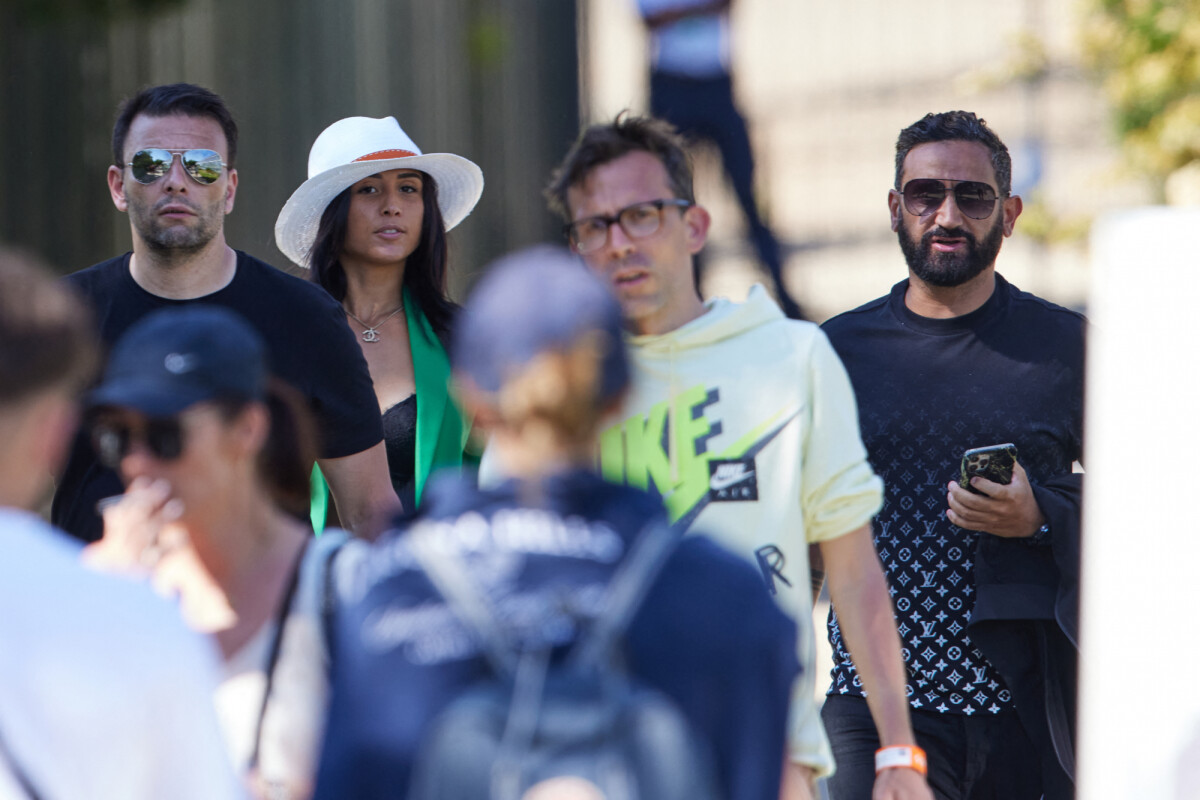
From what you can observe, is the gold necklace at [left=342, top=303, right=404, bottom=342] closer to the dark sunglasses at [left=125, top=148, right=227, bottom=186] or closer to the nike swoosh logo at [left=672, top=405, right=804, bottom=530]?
the dark sunglasses at [left=125, top=148, right=227, bottom=186]

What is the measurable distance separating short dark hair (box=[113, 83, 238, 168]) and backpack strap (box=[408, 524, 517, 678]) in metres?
2.32

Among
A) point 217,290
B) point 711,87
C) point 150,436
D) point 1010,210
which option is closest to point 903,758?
point 150,436

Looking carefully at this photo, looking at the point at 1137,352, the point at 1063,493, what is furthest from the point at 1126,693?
the point at 1063,493

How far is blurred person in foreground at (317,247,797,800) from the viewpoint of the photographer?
1526 mm

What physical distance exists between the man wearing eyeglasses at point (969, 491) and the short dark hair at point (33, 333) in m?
2.12

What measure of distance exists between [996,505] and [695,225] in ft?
3.21

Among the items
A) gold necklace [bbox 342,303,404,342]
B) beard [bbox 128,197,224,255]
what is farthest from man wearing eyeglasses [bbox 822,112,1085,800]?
beard [bbox 128,197,224,255]

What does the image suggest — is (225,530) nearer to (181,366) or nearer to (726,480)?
(181,366)

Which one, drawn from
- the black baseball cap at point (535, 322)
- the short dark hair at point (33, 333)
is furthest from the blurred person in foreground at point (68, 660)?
the black baseball cap at point (535, 322)

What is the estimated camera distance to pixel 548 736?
58.9 inches

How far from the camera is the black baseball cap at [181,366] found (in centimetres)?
186

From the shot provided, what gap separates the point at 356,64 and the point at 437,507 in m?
6.92

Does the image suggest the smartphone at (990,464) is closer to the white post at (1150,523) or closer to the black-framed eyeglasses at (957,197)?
the black-framed eyeglasses at (957,197)

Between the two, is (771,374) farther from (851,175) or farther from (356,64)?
(851,175)
